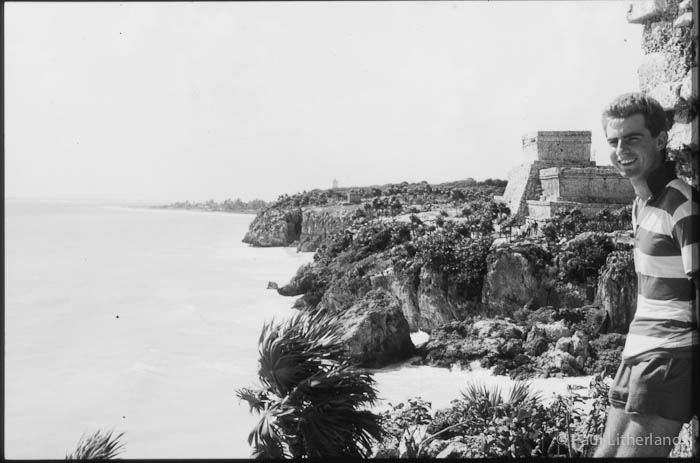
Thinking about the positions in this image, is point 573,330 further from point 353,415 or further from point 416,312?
point 353,415

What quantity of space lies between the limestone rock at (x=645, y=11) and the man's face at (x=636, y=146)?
1.12 meters

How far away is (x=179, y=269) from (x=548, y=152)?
21353 mm

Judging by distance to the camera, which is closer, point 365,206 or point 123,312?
point 123,312

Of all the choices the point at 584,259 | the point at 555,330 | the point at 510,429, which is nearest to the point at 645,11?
the point at 510,429

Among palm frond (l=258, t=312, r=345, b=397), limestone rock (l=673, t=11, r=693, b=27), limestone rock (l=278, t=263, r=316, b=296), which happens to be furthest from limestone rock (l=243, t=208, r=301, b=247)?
limestone rock (l=673, t=11, r=693, b=27)

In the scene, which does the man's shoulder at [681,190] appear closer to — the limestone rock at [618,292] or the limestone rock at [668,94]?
the limestone rock at [668,94]

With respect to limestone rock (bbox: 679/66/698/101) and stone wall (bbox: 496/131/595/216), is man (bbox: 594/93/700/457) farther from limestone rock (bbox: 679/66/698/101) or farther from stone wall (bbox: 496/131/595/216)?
stone wall (bbox: 496/131/595/216)

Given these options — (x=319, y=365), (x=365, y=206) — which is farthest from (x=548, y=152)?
(x=319, y=365)

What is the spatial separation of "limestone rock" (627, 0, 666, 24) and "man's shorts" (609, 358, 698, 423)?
7.06 ft

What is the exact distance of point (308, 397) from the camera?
468 cm

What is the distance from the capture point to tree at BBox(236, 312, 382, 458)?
4488 mm

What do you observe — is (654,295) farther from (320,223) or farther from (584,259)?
(320,223)

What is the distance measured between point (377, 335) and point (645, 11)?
13.0m

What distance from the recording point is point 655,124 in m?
2.98
